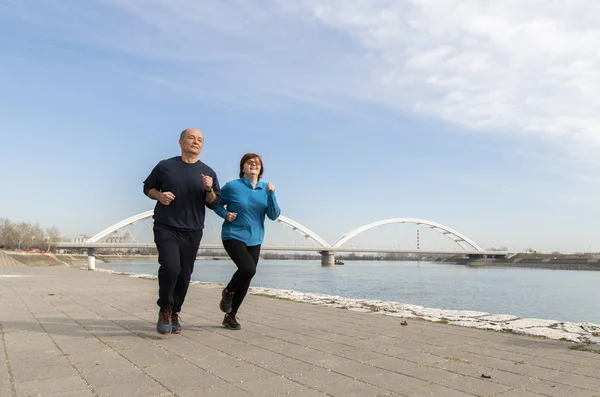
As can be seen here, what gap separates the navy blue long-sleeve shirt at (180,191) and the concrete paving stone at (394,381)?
232cm

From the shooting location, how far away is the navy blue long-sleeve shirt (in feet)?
14.4

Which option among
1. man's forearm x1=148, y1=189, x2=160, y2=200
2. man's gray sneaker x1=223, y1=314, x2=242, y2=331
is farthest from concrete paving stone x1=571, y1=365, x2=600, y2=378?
man's forearm x1=148, y1=189, x2=160, y2=200

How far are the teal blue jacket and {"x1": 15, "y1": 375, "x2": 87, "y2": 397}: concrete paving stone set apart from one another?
2129mm

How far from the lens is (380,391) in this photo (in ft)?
8.64

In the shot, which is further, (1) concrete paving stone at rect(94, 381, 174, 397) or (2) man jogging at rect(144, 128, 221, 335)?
(2) man jogging at rect(144, 128, 221, 335)

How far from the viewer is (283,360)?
3379 mm

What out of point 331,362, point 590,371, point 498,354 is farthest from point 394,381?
point 590,371

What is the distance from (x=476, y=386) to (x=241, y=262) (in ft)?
8.19

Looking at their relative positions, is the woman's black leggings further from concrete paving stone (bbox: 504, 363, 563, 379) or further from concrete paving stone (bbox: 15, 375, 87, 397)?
concrete paving stone (bbox: 504, 363, 563, 379)

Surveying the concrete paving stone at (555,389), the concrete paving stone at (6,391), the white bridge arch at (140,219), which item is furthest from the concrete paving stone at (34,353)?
the white bridge arch at (140,219)

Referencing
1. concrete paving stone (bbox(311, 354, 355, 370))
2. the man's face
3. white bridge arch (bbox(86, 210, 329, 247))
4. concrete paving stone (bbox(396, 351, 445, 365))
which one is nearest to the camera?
concrete paving stone (bbox(311, 354, 355, 370))

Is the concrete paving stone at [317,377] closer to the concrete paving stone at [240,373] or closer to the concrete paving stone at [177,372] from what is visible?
the concrete paving stone at [240,373]

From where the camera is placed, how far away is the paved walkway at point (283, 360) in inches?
105

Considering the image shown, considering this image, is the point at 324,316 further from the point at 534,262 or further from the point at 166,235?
the point at 534,262
